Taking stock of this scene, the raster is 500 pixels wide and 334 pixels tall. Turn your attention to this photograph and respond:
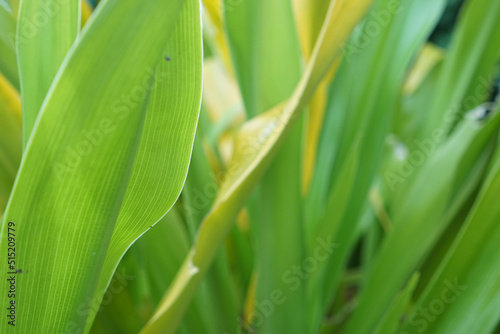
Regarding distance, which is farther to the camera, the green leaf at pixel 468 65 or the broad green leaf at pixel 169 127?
the green leaf at pixel 468 65

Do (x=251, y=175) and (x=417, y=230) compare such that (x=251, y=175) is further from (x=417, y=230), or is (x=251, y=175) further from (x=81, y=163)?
(x=417, y=230)

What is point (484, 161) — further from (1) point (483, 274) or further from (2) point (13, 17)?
(2) point (13, 17)

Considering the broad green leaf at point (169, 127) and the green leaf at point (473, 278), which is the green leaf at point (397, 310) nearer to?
the green leaf at point (473, 278)

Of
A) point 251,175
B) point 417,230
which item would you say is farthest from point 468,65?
point 251,175

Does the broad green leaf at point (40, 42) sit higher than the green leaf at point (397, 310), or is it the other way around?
the broad green leaf at point (40, 42)

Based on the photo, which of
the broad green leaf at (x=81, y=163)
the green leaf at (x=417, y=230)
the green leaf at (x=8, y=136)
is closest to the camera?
the broad green leaf at (x=81, y=163)

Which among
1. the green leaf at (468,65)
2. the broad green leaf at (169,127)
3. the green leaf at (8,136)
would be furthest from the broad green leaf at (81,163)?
the green leaf at (468,65)

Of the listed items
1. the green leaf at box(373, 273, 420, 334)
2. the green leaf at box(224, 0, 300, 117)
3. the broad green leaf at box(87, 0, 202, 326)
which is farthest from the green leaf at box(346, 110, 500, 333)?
the broad green leaf at box(87, 0, 202, 326)

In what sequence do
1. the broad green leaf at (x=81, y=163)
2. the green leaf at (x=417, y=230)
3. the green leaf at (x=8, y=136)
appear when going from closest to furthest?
the broad green leaf at (x=81, y=163) < the green leaf at (x=8, y=136) < the green leaf at (x=417, y=230)
